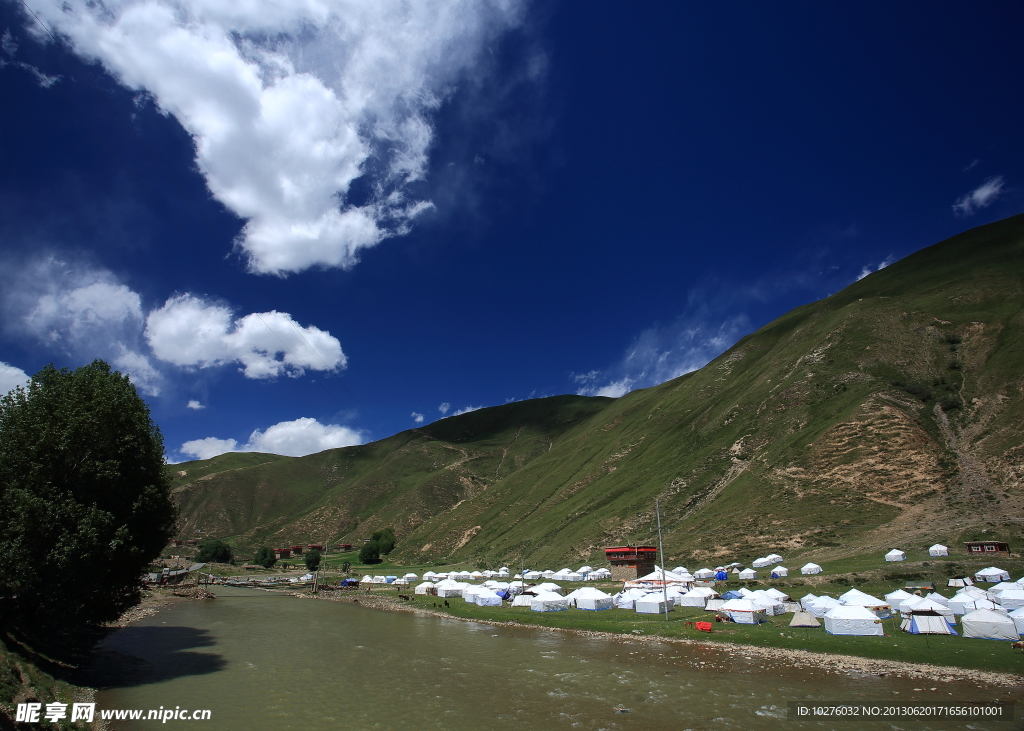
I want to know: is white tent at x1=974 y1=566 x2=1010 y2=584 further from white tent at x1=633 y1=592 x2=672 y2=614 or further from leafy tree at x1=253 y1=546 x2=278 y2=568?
leafy tree at x1=253 y1=546 x2=278 y2=568

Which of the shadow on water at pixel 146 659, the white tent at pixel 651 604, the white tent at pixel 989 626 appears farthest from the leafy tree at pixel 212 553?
the white tent at pixel 989 626

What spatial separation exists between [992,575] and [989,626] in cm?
2276

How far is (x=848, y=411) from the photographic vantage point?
80.4m

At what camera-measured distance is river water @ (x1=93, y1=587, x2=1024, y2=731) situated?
1898 centimetres

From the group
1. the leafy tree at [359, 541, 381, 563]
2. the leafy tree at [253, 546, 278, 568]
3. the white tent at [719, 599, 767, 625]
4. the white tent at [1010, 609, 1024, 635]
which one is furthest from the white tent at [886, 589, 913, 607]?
the leafy tree at [253, 546, 278, 568]

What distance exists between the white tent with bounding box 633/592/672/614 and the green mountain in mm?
26582

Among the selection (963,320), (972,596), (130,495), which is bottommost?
(972,596)

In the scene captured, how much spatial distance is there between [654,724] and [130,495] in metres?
25.1

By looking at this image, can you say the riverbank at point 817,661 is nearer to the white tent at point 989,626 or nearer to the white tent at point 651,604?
the white tent at point 989,626

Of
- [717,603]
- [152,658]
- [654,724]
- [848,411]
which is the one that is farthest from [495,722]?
[848,411]

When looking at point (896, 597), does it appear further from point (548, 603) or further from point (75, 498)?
point (75, 498)

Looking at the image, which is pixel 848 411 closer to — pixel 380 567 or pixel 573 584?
pixel 573 584

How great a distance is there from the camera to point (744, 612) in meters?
36.7

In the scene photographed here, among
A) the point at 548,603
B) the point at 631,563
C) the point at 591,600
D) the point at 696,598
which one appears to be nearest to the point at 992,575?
the point at 696,598
